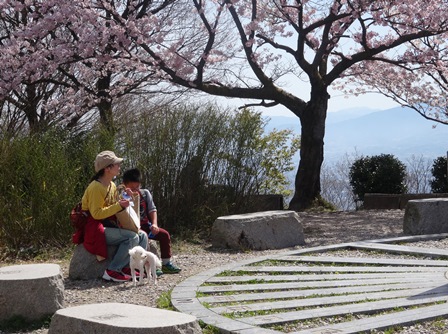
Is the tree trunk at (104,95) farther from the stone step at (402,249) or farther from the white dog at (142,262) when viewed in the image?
the white dog at (142,262)

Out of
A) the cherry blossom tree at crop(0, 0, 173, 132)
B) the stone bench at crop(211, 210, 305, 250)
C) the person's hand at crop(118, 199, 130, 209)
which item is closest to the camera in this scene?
the person's hand at crop(118, 199, 130, 209)

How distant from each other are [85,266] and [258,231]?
2.64m

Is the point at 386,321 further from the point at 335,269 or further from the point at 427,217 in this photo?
the point at 427,217

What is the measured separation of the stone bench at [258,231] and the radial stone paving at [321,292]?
0.80 m

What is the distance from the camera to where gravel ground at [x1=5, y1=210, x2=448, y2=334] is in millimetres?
6445

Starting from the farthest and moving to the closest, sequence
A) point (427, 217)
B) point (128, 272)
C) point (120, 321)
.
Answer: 1. point (427, 217)
2. point (128, 272)
3. point (120, 321)

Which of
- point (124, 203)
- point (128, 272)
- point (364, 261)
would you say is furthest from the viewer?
point (364, 261)

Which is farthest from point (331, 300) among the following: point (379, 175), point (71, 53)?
point (379, 175)

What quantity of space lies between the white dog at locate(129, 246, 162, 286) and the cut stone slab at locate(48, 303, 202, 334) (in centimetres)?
215

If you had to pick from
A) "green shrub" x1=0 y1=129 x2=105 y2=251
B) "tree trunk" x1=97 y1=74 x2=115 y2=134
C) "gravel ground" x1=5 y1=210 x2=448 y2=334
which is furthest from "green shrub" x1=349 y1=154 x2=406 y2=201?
"green shrub" x1=0 y1=129 x2=105 y2=251

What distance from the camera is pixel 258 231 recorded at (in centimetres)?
934

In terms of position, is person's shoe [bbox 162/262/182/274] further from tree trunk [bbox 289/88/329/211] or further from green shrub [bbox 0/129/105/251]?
tree trunk [bbox 289/88/329/211]

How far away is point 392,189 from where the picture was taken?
16.7 metres

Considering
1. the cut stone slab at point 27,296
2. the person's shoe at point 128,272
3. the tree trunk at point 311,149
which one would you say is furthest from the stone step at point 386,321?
the tree trunk at point 311,149
